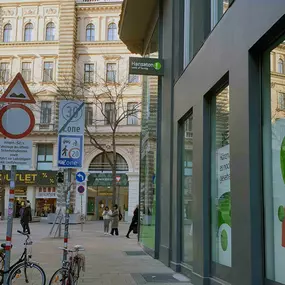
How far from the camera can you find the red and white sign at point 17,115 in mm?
6422

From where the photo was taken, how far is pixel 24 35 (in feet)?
148

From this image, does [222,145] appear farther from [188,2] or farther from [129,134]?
[129,134]

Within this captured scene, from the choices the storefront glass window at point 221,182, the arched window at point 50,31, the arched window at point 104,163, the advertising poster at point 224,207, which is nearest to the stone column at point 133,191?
the arched window at point 104,163

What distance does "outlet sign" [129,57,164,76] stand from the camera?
43.3 ft

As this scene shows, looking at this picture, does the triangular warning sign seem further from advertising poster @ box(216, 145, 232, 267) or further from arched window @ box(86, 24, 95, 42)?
arched window @ box(86, 24, 95, 42)

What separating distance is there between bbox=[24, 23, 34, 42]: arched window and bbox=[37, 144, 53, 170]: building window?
10575 millimetres

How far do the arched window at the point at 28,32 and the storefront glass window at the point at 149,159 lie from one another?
101 ft

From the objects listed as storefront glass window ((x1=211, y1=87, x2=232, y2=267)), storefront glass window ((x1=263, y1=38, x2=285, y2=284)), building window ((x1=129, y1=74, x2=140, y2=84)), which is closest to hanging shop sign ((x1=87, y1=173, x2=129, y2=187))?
building window ((x1=129, y1=74, x2=140, y2=84))

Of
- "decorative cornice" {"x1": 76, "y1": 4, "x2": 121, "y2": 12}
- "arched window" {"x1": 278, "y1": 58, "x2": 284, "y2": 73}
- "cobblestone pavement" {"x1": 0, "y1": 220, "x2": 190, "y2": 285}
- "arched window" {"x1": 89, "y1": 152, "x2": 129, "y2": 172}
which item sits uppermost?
"decorative cornice" {"x1": 76, "y1": 4, "x2": 121, "y2": 12}

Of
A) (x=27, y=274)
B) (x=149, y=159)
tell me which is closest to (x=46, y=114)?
→ (x=149, y=159)

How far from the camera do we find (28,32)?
45.2m

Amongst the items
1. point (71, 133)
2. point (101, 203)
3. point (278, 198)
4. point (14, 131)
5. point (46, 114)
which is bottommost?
point (101, 203)

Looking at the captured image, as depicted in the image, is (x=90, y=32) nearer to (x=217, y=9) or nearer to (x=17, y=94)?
(x=217, y=9)

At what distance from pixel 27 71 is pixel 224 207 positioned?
131ft
